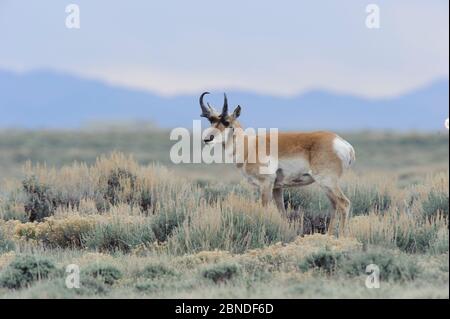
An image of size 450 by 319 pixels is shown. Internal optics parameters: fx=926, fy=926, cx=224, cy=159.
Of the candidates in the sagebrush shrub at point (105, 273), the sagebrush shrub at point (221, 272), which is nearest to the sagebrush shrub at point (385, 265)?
the sagebrush shrub at point (221, 272)

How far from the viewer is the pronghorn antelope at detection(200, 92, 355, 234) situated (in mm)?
13375

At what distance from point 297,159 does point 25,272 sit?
14.3ft

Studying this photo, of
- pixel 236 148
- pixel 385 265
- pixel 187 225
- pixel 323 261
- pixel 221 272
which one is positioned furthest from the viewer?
pixel 236 148

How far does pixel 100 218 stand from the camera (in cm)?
1417

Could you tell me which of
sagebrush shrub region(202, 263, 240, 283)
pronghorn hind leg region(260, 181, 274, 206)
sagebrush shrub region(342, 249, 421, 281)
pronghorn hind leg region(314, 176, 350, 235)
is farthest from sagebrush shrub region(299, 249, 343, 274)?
pronghorn hind leg region(260, 181, 274, 206)

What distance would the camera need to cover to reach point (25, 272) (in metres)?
11.4

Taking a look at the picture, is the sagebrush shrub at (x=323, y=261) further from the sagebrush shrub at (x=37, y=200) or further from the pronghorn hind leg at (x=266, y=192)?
the sagebrush shrub at (x=37, y=200)

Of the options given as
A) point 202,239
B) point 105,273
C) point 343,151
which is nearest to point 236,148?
point 343,151

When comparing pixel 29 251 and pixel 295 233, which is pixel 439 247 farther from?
pixel 29 251

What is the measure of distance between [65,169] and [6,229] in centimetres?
392

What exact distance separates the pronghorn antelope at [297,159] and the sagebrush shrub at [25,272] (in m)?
3.36

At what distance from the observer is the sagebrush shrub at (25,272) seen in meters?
11.2

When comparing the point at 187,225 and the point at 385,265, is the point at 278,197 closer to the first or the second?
the point at 187,225
